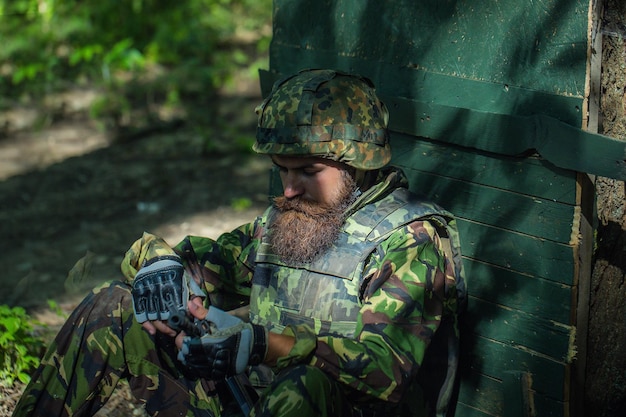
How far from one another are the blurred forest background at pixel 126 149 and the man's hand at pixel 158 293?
2.35 ft

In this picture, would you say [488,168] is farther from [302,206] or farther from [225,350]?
[225,350]

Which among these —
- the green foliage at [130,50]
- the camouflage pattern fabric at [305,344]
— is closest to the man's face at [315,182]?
the camouflage pattern fabric at [305,344]

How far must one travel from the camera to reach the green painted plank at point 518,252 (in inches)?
133

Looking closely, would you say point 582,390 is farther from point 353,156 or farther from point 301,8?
point 301,8

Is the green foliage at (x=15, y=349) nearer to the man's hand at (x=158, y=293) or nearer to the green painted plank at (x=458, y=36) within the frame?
the man's hand at (x=158, y=293)

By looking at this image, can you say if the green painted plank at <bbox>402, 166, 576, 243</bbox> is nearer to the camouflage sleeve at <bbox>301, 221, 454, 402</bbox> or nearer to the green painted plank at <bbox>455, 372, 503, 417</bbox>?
the camouflage sleeve at <bbox>301, 221, 454, 402</bbox>

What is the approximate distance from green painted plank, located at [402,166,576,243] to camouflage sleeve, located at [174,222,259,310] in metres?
0.80

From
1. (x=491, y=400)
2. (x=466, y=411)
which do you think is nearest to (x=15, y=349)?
(x=466, y=411)

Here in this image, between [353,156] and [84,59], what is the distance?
25.1 ft

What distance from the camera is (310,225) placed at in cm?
344

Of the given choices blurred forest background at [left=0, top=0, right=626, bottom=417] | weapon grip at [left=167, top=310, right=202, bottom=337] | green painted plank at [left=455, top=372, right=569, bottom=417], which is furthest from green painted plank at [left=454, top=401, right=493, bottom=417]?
weapon grip at [left=167, top=310, right=202, bottom=337]

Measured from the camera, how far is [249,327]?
9.96ft

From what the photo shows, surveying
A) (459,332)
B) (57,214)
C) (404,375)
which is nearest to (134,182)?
(57,214)

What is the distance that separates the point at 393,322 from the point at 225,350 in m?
0.61
